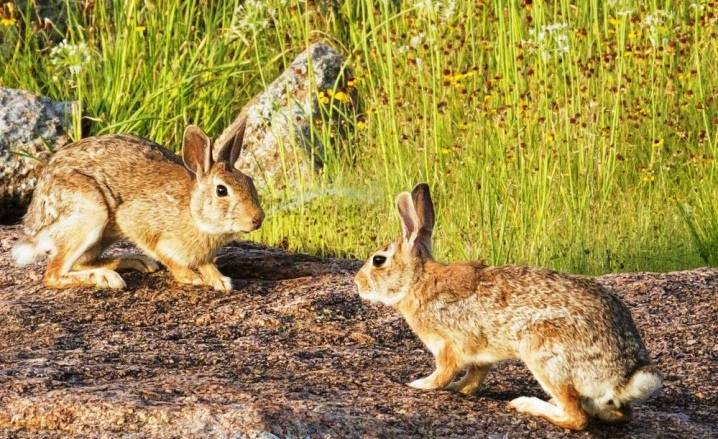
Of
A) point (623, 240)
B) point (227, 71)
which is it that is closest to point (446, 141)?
point (623, 240)

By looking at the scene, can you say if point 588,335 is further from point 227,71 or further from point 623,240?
point 227,71

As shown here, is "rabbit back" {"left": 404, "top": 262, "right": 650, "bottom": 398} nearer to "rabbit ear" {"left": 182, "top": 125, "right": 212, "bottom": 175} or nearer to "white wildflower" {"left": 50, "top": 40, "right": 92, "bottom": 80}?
"rabbit ear" {"left": 182, "top": 125, "right": 212, "bottom": 175}

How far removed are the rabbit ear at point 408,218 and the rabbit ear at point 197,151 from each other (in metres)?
1.88

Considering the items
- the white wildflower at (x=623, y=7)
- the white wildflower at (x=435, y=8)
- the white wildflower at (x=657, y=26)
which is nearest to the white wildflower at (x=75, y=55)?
the white wildflower at (x=435, y=8)

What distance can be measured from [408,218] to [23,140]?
524 centimetres

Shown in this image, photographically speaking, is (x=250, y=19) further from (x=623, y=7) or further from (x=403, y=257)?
(x=403, y=257)

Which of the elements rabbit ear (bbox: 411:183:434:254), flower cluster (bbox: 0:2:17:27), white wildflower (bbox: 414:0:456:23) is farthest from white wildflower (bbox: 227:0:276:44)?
rabbit ear (bbox: 411:183:434:254)

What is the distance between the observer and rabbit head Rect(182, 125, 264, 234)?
6852 mm

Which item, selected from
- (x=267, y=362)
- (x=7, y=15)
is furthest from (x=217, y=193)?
(x=7, y=15)

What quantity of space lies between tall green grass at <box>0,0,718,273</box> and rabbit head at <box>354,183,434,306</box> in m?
2.39

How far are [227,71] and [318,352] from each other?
5.67 metres

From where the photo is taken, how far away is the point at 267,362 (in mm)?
5602

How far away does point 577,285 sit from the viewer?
4.71 meters

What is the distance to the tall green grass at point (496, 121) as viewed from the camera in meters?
Result: 8.08
